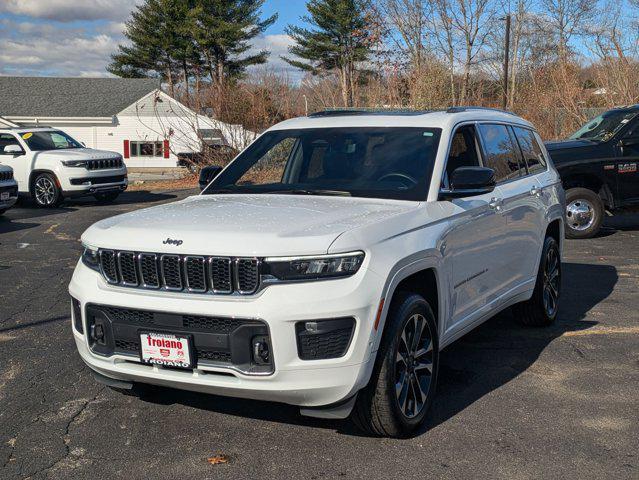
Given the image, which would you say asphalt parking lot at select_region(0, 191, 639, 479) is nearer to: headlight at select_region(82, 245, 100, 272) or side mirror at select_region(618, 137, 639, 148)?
headlight at select_region(82, 245, 100, 272)

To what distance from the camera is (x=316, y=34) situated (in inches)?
2143

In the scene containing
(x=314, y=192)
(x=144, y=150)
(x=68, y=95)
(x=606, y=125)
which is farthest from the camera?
(x=68, y=95)

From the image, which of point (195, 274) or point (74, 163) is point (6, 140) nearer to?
point (74, 163)

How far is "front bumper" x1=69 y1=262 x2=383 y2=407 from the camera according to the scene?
145 inches

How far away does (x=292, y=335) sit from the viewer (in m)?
3.69

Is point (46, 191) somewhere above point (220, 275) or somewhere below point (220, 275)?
below

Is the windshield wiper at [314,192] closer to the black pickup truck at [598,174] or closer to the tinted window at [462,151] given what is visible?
the tinted window at [462,151]

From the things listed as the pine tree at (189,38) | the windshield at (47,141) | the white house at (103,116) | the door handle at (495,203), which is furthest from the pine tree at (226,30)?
the door handle at (495,203)

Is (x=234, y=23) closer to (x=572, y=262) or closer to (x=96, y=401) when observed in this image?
(x=572, y=262)

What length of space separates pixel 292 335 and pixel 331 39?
2069 inches

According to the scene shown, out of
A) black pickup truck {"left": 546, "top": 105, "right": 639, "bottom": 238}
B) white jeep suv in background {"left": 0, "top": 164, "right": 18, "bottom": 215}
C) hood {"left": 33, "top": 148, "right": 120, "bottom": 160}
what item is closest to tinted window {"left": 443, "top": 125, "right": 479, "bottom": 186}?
black pickup truck {"left": 546, "top": 105, "right": 639, "bottom": 238}

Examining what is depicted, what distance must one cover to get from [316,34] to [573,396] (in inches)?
2041

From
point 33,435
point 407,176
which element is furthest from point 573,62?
point 33,435

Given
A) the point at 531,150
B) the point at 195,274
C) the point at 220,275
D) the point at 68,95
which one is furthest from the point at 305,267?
the point at 68,95
